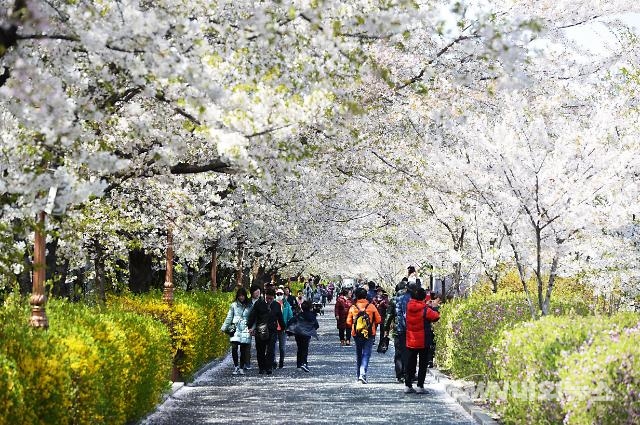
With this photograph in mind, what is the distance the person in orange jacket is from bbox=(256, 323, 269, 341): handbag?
2.08 metres

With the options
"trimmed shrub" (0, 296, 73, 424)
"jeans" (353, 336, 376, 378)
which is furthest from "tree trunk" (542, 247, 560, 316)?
"trimmed shrub" (0, 296, 73, 424)

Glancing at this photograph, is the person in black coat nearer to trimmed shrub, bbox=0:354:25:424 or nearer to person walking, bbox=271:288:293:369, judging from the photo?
person walking, bbox=271:288:293:369

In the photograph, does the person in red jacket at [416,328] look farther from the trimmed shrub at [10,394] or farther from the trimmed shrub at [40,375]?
the trimmed shrub at [10,394]

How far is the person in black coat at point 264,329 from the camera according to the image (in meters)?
20.0

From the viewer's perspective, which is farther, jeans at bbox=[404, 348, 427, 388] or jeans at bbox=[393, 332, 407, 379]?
jeans at bbox=[393, 332, 407, 379]

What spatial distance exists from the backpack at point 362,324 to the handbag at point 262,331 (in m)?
→ 2.39

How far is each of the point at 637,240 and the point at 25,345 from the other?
13.9m

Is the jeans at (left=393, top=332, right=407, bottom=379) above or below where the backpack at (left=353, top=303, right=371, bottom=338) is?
below

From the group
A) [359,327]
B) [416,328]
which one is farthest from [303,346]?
[416,328]

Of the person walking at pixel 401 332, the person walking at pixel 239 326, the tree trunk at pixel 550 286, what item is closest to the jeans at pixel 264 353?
the person walking at pixel 239 326

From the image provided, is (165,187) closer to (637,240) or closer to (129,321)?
(129,321)

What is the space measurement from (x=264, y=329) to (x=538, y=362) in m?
10.7

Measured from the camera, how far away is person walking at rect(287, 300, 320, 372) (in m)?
21.0

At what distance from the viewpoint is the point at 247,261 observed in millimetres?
38781
